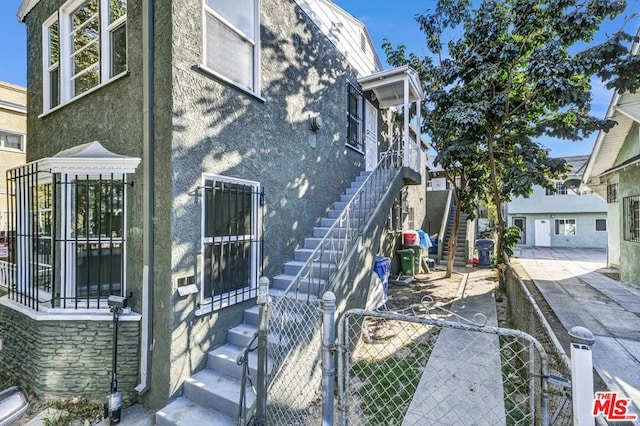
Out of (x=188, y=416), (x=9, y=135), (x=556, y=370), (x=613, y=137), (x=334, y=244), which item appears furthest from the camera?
(x=9, y=135)

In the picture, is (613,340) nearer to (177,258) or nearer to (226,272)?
(226,272)

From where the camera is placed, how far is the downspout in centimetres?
421

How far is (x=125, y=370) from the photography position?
4.38 m

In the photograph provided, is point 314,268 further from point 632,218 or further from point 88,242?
point 632,218

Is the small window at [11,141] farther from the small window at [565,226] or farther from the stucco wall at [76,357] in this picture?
the small window at [565,226]

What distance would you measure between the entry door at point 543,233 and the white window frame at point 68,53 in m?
28.9

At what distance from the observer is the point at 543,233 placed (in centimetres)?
2459

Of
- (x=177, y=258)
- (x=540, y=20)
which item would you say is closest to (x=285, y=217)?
(x=177, y=258)

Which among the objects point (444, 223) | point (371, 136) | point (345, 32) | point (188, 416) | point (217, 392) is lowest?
point (188, 416)

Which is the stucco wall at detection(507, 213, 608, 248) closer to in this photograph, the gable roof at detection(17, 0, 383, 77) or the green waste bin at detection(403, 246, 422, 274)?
the green waste bin at detection(403, 246, 422, 274)

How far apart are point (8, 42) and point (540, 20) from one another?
16481 mm

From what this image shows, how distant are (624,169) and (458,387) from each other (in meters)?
9.09

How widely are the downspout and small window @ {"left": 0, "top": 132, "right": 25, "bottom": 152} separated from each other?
46.4 ft

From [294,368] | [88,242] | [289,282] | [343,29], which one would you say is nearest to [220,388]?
[294,368]
